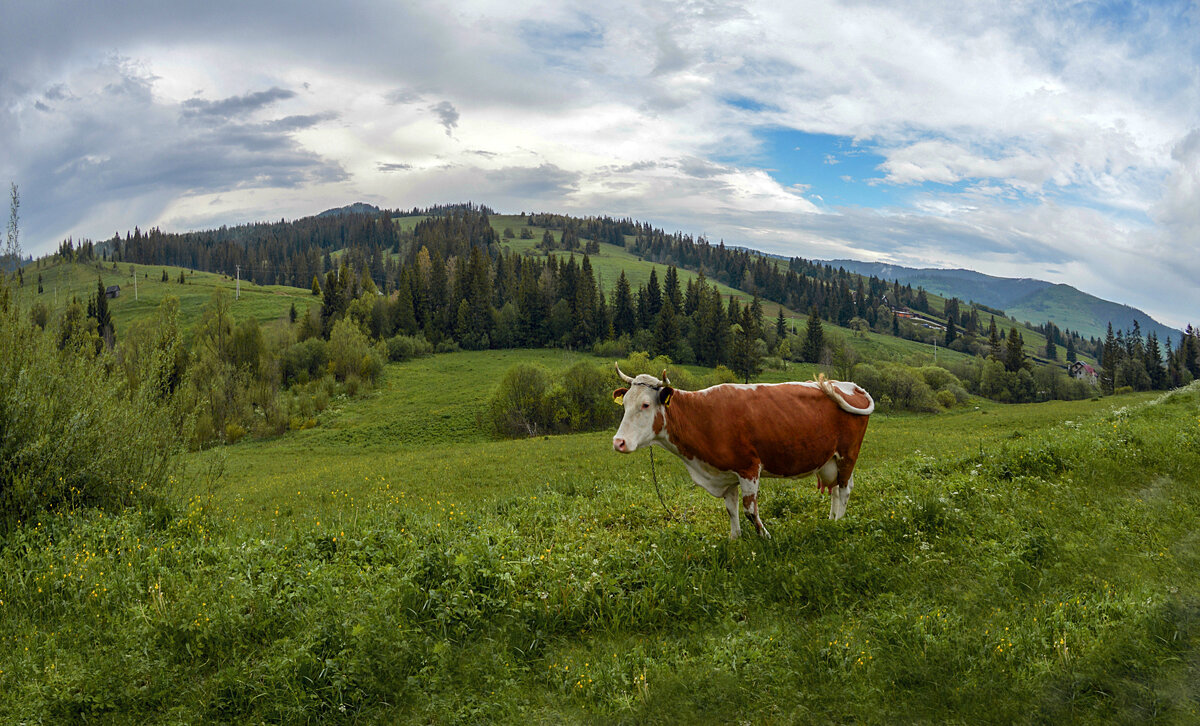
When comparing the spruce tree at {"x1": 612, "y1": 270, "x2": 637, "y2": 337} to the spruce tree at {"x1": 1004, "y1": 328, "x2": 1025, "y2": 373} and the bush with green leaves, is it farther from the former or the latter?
the bush with green leaves

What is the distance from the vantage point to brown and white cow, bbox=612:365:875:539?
8.22 m

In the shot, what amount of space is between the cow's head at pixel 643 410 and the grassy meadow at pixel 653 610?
5.44 feet

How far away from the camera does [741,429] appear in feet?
27.1

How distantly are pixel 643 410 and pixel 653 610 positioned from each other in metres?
2.63

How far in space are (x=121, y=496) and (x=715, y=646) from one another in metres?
11.1

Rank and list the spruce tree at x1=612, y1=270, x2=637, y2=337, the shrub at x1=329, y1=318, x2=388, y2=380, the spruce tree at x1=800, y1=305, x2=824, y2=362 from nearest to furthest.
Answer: the shrub at x1=329, y1=318, x2=388, y2=380, the spruce tree at x1=800, y1=305, x2=824, y2=362, the spruce tree at x1=612, y1=270, x2=637, y2=337

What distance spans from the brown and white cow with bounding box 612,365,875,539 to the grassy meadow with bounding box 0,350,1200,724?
36.7 inches

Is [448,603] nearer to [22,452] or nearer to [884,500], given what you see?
[884,500]

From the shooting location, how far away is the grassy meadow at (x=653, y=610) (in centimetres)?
499

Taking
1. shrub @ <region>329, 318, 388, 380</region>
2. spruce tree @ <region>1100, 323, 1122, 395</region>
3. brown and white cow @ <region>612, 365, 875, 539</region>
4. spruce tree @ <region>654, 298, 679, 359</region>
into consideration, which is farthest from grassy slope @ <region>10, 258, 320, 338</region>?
spruce tree @ <region>1100, 323, 1122, 395</region>

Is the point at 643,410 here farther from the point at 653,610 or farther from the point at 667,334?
the point at 667,334

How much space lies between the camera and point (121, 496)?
10664mm

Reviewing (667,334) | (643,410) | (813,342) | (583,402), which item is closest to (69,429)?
(643,410)

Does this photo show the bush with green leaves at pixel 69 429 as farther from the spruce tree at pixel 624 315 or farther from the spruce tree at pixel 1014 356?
the spruce tree at pixel 1014 356
